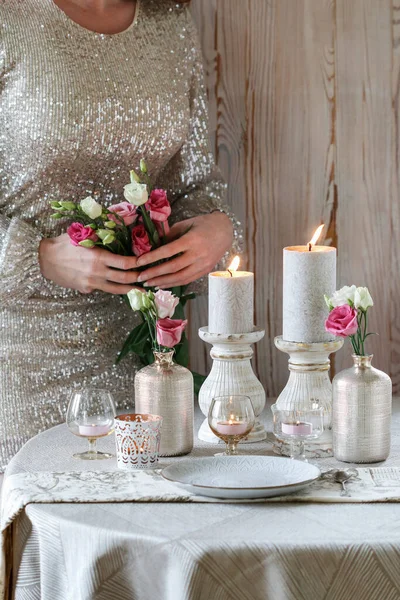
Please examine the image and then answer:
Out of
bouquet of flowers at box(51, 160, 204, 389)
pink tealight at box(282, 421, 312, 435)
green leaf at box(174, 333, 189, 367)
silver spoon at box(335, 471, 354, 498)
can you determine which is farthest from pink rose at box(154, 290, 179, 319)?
green leaf at box(174, 333, 189, 367)

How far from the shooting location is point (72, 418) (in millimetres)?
1361

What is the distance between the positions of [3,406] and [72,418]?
404mm

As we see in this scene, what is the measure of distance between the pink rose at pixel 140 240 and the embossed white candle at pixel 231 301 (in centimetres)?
17

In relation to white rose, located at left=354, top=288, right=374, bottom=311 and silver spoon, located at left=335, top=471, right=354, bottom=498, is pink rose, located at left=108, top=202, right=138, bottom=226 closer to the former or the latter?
white rose, located at left=354, top=288, right=374, bottom=311

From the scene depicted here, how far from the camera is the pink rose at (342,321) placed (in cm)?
129

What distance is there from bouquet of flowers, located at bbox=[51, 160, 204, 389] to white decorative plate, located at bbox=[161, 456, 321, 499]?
21 cm

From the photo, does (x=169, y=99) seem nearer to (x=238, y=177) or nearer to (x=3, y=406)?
(x=238, y=177)

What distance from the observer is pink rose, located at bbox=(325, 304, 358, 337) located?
1.29m

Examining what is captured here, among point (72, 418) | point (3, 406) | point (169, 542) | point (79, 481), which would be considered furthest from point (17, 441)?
point (169, 542)

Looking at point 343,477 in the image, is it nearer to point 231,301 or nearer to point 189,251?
point 231,301

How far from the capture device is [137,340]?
1.74 metres

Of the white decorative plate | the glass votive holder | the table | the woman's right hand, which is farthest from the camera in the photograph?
the woman's right hand

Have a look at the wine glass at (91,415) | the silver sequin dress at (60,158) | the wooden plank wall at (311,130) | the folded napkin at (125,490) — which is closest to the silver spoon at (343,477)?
the folded napkin at (125,490)

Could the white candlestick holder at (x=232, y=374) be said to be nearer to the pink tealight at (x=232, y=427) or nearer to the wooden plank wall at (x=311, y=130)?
the pink tealight at (x=232, y=427)
